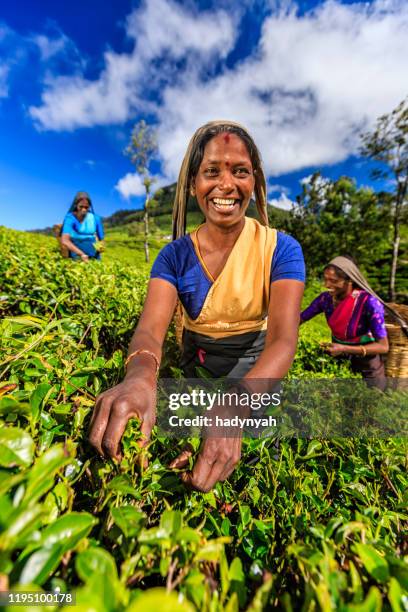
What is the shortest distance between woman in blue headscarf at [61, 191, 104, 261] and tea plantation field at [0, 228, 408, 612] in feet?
16.2

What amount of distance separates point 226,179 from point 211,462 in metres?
1.82

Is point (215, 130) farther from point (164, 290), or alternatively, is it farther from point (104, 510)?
point (104, 510)

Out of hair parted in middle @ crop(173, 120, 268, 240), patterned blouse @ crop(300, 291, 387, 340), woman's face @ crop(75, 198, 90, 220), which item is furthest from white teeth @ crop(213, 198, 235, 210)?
woman's face @ crop(75, 198, 90, 220)

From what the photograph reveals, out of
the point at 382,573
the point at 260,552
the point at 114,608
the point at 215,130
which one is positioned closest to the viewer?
the point at 114,608

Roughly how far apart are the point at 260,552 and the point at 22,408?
69cm

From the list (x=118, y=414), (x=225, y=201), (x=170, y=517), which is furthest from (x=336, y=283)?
(x=170, y=517)

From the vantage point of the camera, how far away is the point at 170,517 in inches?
23.9

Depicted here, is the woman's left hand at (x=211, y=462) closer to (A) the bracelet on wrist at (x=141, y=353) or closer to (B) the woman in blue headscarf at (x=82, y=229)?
(A) the bracelet on wrist at (x=141, y=353)

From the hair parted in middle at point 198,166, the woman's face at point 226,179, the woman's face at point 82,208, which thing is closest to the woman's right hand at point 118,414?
the woman's face at point 226,179

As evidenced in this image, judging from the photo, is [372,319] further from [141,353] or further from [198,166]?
[141,353]

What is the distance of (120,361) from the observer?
4.64 ft

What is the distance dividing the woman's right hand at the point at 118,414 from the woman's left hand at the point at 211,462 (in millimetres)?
151

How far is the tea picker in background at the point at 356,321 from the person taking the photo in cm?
473

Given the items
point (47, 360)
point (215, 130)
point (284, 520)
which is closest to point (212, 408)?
point (284, 520)
